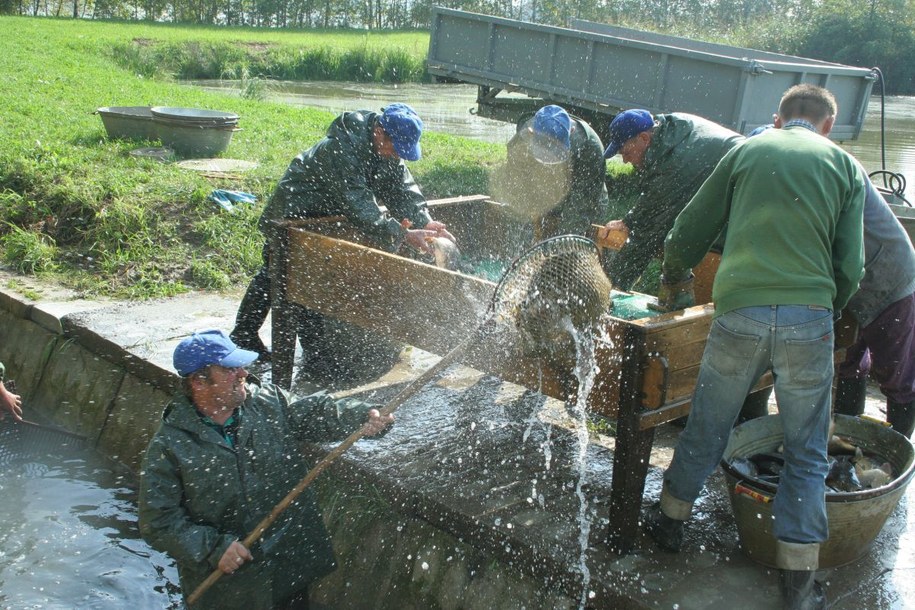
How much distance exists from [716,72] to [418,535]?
6743mm

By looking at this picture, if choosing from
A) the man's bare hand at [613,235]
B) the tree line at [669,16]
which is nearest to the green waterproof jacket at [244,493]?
the man's bare hand at [613,235]

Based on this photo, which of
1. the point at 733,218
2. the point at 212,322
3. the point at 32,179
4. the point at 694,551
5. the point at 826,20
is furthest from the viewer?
the point at 826,20

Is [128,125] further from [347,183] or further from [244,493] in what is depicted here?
[244,493]

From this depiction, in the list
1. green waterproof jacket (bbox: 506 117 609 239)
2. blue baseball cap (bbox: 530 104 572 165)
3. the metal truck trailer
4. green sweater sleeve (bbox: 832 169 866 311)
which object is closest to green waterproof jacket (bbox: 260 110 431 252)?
blue baseball cap (bbox: 530 104 572 165)

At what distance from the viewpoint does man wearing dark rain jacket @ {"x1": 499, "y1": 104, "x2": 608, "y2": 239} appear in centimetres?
534

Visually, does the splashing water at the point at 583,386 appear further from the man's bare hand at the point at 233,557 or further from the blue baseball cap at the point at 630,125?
the blue baseball cap at the point at 630,125

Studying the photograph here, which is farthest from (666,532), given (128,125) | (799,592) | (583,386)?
(128,125)

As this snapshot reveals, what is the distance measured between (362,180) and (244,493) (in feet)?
6.90

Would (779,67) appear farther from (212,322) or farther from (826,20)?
(826,20)

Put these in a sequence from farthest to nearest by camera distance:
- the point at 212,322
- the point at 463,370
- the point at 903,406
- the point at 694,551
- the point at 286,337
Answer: the point at 212,322 → the point at 463,370 → the point at 286,337 → the point at 903,406 → the point at 694,551

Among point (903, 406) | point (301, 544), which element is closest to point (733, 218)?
point (903, 406)

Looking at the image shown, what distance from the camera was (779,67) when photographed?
9.10 meters

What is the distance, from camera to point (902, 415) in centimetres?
446

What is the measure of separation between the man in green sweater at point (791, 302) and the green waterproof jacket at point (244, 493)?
1.49 meters
